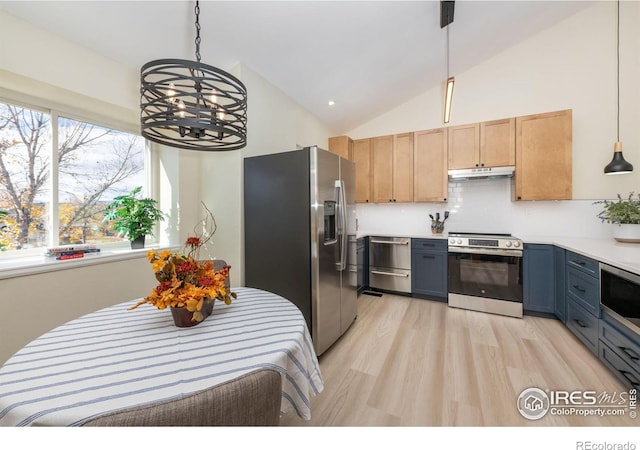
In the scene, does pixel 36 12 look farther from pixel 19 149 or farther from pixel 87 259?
pixel 87 259

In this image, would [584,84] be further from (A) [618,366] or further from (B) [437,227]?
(A) [618,366]

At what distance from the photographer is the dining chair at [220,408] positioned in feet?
1.44

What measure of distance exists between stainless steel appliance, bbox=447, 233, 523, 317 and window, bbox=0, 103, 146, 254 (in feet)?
12.5

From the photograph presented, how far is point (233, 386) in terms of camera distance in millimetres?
513

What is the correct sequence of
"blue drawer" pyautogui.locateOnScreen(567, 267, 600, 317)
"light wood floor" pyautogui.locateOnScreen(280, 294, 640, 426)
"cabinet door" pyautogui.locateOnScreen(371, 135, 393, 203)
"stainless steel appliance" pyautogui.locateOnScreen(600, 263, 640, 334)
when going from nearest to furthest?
"light wood floor" pyautogui.locateOnScreen(280, 294, 640, 426) → "stainless steel appliance" pyautogui.locateOnScreen(600, 263, 640, 334) → "blue drawer" pyautogui.locateOnScreen(567, 267, 600, 317) → "cabinet door" pyautogui.locateOnScreen(371, 135, 393, 203)

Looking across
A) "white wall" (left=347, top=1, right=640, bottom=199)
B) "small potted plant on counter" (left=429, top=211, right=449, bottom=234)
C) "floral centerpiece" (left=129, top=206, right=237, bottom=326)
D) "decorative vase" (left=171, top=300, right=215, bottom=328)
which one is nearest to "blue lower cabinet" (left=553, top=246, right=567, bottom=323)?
"white wall" (left=347, top=1, right=640, bottom=199)

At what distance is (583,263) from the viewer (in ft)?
7.42

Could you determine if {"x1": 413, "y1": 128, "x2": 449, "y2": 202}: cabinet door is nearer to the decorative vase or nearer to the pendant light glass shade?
the pendant light glass shade

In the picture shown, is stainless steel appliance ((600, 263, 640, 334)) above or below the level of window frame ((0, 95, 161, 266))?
below

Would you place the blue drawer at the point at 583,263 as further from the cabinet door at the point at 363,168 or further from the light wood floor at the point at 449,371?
the cabinet door at the point at 363,168

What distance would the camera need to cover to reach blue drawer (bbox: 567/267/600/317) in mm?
2068

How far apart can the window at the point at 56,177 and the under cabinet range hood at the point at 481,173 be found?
153 inches
